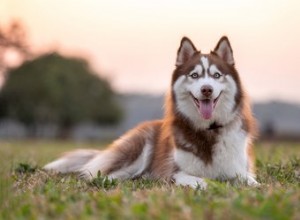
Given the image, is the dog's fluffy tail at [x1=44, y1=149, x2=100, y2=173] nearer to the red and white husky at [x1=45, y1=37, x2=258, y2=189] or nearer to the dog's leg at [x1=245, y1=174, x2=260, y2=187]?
the red and white husky at [x1=45, y1=37, x2=258, y2=189]

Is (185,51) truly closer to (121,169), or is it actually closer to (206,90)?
(206,90)

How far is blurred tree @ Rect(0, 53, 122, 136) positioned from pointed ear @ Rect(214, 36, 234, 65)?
4992 centimetres

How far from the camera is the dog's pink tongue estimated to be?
7.42 m

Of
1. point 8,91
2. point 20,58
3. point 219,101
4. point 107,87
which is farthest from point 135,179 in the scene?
point 107,87

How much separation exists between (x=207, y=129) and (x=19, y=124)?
182 feet

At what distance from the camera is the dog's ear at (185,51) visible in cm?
795

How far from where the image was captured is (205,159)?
744 centimetres

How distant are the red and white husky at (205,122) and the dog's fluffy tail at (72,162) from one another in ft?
3.83

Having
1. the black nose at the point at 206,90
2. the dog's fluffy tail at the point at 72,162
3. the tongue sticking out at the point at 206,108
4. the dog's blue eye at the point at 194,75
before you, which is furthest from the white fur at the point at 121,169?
the black nose at the point at 206,90

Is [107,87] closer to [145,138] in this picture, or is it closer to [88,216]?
[145,138]

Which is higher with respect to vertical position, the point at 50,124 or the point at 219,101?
the point at 219,101

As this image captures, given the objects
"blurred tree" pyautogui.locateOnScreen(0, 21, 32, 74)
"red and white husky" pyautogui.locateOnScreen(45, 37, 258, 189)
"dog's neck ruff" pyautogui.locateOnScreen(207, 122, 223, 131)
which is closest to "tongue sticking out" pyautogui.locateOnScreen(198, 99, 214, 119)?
"red and white husky" pyautogui.locateOnScreen(45, 37, 258, 189)

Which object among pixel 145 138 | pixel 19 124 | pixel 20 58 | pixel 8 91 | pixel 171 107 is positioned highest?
pixel 171 107

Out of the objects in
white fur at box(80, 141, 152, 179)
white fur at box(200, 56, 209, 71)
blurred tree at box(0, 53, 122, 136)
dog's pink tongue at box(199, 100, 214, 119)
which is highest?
white fur at box(200, 56, 209, 71)
